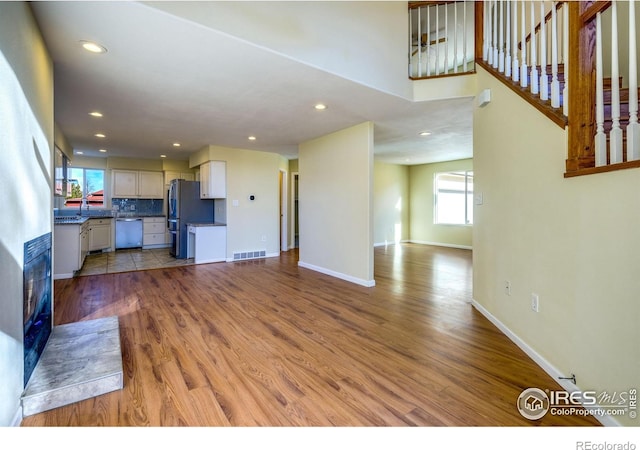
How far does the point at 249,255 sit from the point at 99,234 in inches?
142

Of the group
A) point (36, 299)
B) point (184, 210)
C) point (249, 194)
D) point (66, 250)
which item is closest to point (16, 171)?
point (36, 299)

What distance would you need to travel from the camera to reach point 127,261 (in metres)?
6.04

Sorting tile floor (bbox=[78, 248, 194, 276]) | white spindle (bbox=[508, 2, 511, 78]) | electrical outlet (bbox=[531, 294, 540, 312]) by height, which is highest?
white spindle (bbox=[508, 2, 511, 78])

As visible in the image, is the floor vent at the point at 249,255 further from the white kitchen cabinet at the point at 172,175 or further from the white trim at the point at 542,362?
the white trim at the point at 542,362

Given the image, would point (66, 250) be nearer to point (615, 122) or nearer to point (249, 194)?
point (249, 194)

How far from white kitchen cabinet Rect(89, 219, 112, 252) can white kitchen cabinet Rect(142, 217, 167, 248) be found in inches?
30.9

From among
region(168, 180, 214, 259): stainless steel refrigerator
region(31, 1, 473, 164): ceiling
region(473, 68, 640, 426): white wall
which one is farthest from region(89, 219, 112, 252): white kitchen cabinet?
region(473, 68, 640, 426): white wall

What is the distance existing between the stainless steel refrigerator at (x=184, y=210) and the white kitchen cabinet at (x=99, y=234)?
1.67m

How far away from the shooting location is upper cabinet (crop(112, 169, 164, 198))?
757cm

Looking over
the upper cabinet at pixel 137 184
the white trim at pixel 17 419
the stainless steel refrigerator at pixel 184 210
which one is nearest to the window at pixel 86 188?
Answer: the upper cabinet at pixel 137 184

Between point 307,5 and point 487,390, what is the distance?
3.27 meters

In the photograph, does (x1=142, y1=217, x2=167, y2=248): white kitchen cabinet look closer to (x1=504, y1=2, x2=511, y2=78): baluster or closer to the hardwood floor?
the hardwood floor

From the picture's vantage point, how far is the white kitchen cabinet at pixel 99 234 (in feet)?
21.4
